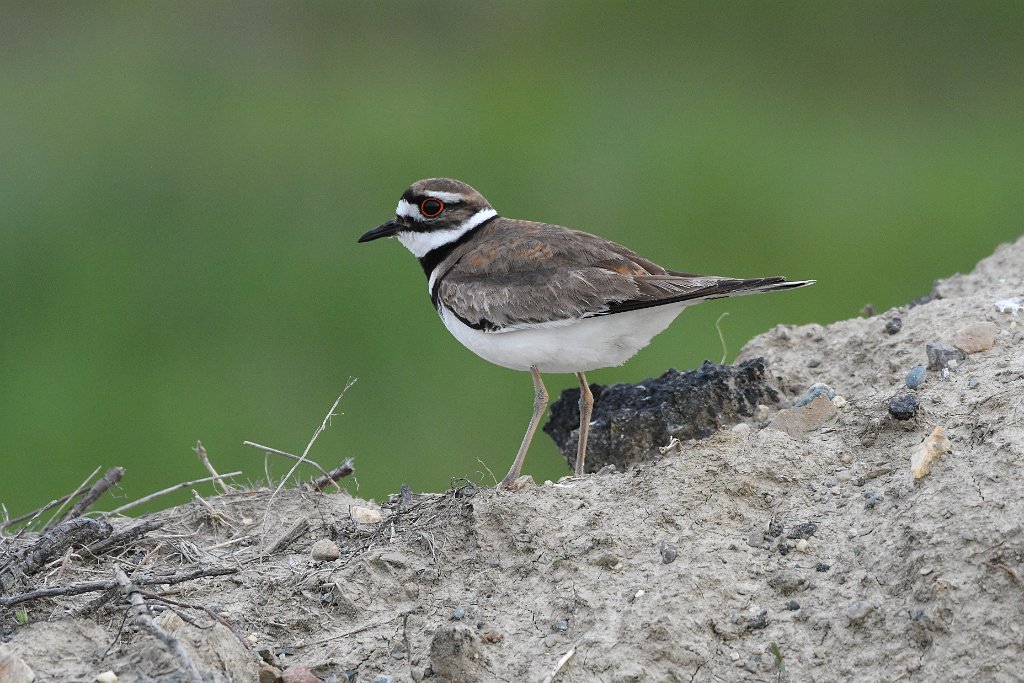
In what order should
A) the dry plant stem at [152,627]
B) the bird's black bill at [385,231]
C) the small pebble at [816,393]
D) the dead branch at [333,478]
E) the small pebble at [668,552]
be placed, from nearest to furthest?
1. the dry plant stem at [152,627]
2. the small pebble at [668,552]
3. the small pebble at [816,393]
4. the dead branch at [333,478]
5. the bird's black bill at [385,231]

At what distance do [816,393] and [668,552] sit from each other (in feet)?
5.01

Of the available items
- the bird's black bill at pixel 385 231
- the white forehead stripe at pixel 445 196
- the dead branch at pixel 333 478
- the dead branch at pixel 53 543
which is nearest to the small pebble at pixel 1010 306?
the white forehead stripe at pixel 445 196

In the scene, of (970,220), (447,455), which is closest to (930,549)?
(447,455)

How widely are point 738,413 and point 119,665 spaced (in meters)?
2.95

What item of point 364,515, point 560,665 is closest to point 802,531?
point 560,665

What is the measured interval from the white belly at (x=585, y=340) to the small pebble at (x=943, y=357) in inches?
43.5

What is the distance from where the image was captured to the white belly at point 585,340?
6.00 m

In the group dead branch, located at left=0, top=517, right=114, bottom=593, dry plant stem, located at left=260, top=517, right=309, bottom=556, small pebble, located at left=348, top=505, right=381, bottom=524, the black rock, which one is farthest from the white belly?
dead branch, located at left=0, top=517, right=114, bottom=593

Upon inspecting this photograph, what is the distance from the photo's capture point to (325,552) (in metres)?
5.62

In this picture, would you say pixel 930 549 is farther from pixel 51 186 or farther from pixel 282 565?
pixel 51 186

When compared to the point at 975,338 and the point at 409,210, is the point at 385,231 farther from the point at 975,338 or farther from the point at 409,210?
the point at 975,338

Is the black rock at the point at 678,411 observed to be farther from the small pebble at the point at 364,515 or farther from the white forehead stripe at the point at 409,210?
the white forehead stripe at the point at 409,210

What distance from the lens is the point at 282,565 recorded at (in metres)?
5.64

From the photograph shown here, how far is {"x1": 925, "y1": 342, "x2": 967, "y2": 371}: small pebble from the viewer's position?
589 centimetres
